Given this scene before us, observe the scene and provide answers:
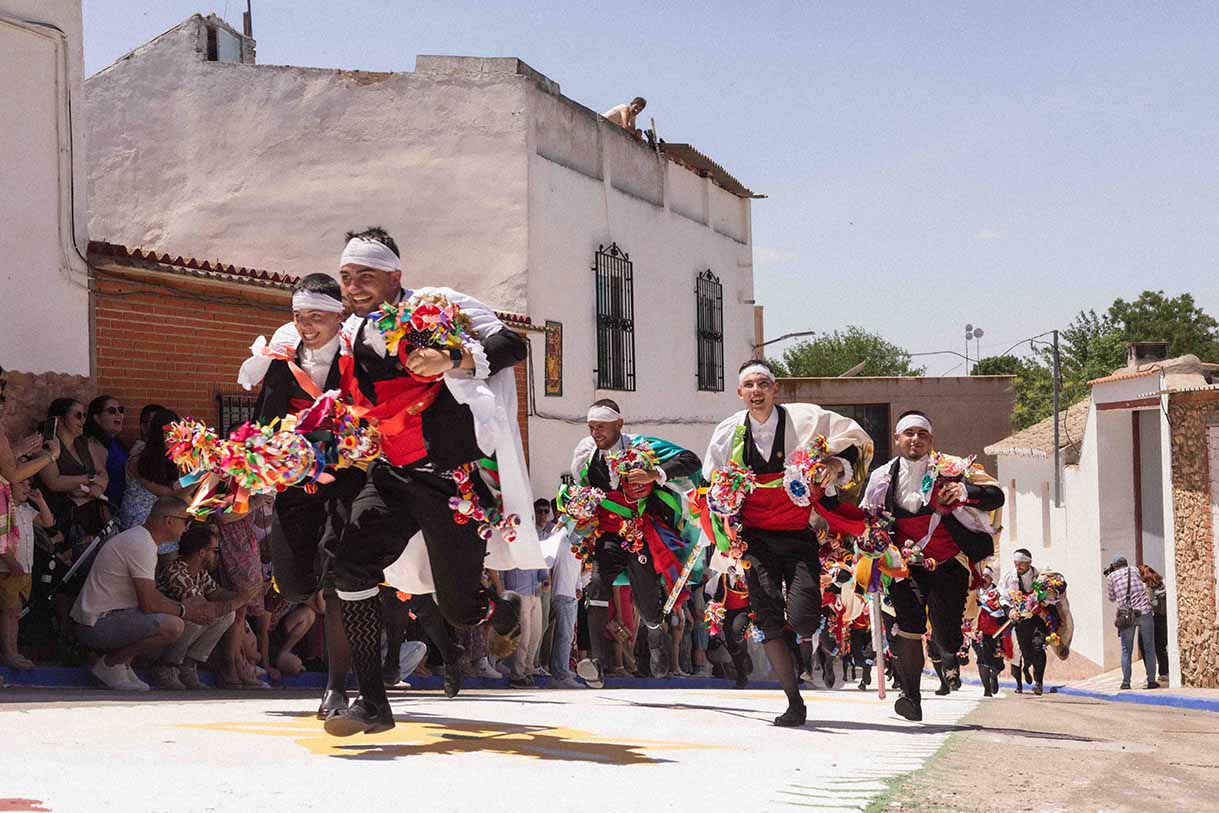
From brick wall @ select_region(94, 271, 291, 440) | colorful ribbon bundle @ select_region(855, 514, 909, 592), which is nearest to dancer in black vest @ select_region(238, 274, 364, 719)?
colorful ribbon bundle @ select_region(855, 514, 909, 592)

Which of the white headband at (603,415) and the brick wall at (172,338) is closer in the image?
the white headband at (603,415)

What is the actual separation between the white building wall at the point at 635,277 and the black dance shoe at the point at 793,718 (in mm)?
12957

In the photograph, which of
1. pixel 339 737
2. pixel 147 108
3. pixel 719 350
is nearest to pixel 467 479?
pixel 339 737

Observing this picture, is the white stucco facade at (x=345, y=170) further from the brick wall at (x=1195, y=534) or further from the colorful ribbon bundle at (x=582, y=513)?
the colorful ribbon bundle at (x=582, y=513)

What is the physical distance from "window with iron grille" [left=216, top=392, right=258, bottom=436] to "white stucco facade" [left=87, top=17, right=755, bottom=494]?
23.0ft

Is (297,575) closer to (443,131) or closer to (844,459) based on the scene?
(844,459)

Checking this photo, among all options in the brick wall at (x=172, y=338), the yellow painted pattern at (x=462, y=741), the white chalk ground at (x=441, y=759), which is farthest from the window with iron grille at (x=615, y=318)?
the yellow painted pattern at (x=462, y=741)

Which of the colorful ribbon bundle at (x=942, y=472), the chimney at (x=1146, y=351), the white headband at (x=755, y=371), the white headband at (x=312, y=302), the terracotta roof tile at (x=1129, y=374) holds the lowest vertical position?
the colorful ribbon bundle at (x=942, y=472)

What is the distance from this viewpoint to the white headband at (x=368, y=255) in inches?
273

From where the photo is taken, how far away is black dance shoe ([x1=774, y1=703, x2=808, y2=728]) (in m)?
8.69

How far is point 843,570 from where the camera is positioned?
9.65 meters

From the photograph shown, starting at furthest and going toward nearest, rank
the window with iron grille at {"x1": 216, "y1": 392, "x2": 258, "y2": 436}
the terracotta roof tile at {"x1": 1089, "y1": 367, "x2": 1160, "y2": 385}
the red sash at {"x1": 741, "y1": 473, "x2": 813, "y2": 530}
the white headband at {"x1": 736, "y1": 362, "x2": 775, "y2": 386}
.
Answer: the terracotta roof tile at {"x1": 1089, "y1": 367, "x2": 1160, "y2": 385}
the window with iron grille at {"x1": 216, "y1": 392, "x2": 258, "y2": 436}
the white headband at {"x1": 736, "y1": 362, "x2": 775, "y2": 386}
the red sash at {"x1": 741, "y1": 473, "x2": 813, "y2": 530}

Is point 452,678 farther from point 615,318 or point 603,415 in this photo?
point 615,318

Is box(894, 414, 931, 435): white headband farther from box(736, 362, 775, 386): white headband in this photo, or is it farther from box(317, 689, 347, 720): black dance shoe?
box(317, 689, 347, 720): black dance shoe
